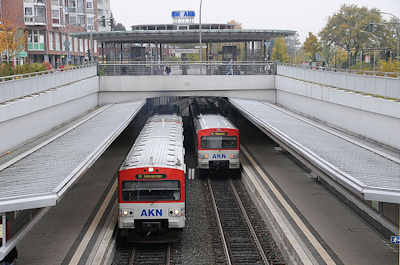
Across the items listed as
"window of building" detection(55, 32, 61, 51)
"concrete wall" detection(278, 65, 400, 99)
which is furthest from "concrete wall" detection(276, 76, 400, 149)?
"window of building" detection(55, 32, 61, 51)

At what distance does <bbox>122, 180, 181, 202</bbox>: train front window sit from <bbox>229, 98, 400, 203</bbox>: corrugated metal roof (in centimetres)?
447

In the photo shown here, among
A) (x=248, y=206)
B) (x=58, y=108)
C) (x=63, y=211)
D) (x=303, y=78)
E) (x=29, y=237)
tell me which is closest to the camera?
(x=29, y=237)

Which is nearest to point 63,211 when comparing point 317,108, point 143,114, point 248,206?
point 248,206

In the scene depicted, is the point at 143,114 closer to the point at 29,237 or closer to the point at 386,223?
the point at 29,237

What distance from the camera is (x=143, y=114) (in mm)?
47000

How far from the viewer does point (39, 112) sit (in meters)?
22.0

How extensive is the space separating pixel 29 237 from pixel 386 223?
1007 centimetres

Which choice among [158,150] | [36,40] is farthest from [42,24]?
[158,150]

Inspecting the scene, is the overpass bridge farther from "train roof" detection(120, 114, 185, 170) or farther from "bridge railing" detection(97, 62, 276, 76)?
"train roof" detection(120, 114, 185, 170)

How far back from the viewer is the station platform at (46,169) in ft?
36.1

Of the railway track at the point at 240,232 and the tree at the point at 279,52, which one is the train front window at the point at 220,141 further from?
the tree at the point at 279,52

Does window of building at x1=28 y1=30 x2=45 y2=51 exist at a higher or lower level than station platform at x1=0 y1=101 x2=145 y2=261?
higher

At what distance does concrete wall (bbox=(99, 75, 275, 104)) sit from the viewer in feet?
124

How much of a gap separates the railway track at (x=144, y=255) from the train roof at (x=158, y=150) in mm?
2457
